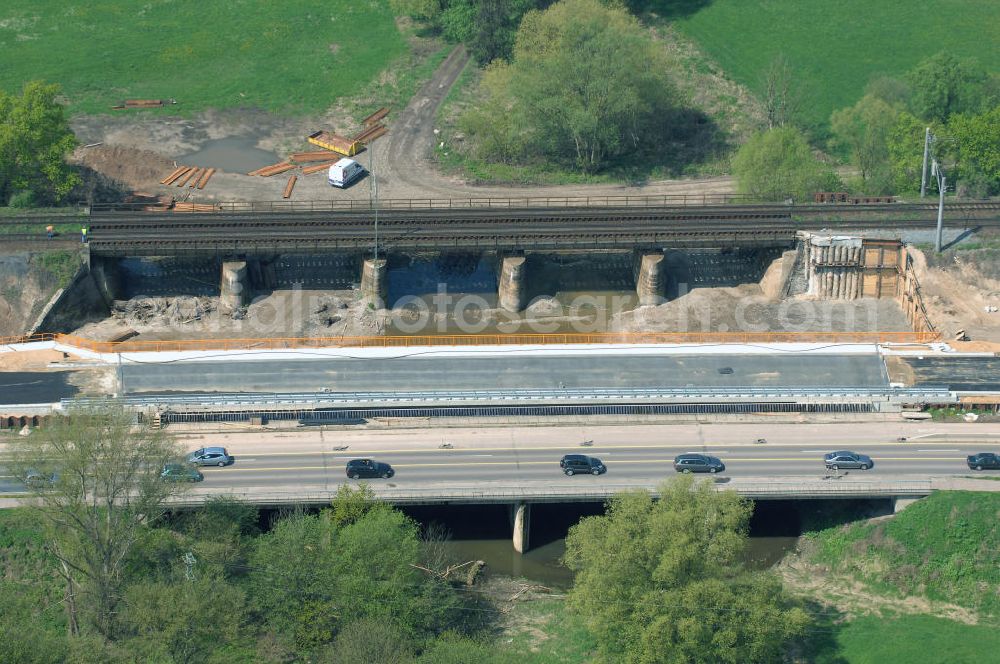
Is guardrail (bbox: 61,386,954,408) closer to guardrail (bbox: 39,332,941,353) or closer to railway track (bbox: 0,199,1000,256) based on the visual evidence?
guardrail (bbox: 39,332,941,353)

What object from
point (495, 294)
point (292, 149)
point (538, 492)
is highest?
point (292, 149)

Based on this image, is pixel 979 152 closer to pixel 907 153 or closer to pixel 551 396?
pixel 907 153

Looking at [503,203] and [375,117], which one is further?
[375,117]

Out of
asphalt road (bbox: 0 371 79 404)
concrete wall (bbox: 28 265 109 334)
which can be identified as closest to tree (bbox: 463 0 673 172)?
concrete wall (bbox: 28 265 109 334)

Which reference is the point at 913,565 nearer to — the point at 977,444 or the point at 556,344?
the point at 977,444

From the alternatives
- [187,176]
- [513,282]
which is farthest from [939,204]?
[187,176]

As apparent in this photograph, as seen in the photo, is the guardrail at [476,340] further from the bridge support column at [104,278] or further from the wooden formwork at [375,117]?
the wooden formwork at [375,117]
